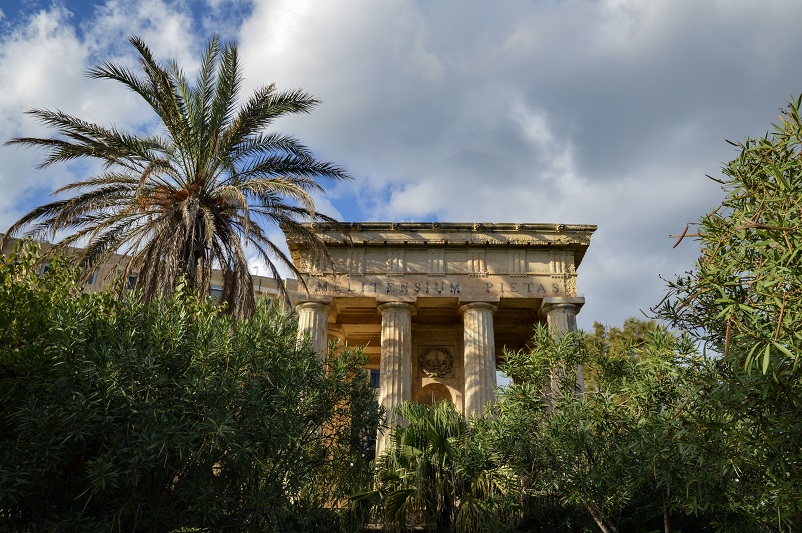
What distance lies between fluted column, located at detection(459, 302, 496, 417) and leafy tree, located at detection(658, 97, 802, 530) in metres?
14.1

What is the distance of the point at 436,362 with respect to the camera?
24.8 metres

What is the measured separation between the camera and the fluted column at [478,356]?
19.9 metres

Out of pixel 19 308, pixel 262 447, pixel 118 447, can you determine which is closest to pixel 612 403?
pixel 262 447

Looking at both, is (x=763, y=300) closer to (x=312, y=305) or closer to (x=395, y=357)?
(x=395, y=357)

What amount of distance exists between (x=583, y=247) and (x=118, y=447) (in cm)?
1719

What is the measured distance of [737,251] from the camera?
552cm

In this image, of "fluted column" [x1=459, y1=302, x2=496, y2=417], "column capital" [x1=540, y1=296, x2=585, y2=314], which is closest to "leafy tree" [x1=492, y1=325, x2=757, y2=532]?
"fluted column" [x1=459, y1=302, x2=496, y2=417]

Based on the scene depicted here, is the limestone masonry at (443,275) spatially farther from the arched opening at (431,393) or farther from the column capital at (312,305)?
the arched opening at (431,393)

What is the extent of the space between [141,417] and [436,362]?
18266 millimetres

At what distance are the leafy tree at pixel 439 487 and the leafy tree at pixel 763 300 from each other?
572 centimetres

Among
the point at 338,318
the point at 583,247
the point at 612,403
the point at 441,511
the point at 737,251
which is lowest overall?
the point at 441,511

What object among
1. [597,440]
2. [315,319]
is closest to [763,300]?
[597,440]

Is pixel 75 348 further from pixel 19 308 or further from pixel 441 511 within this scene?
pixel 441 511

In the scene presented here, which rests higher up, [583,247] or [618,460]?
[583,247]
